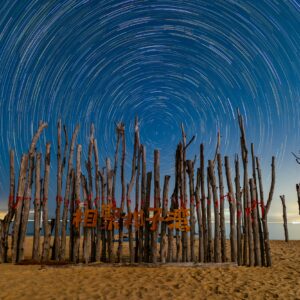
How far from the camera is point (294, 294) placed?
18.2ft

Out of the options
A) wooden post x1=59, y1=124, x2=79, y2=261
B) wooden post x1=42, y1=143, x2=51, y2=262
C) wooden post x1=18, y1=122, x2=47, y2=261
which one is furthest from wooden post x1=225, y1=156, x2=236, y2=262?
wooden post x1=18, y1=122, x2=47, y2=261

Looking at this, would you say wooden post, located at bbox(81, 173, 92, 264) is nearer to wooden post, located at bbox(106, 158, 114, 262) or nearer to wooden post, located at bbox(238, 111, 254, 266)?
wooden post, located at bbox(106, 158, 114, 262)

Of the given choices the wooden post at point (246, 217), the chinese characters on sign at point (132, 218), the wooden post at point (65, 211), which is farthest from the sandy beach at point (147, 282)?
the chinese characters on sign at point (132, 218)

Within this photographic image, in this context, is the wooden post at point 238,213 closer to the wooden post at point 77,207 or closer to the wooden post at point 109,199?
the wooden post at point 109,199

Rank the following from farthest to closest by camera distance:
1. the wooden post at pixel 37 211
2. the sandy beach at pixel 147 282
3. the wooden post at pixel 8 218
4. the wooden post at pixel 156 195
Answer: the wooden post at pixel 8 218 < the wooden post at pixel 37 211 < the wooden post at pixel 156 195 < the sandy beach at pixel 147 282

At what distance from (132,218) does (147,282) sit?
1.91 metres

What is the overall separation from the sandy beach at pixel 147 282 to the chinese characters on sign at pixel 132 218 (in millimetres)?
1001

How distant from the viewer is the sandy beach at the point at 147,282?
17.9 feet

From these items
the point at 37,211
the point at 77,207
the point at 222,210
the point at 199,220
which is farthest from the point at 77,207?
the point at 222,210

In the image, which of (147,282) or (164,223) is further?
(164,223)

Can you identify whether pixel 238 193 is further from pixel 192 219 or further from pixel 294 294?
pixel 294 294

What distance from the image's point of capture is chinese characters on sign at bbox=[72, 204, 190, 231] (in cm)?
780

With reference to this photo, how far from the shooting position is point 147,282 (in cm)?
621

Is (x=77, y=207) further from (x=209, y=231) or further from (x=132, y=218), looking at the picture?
(x=209, y=231)
